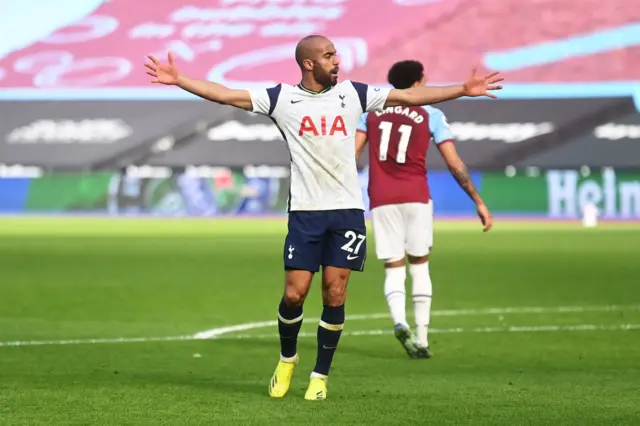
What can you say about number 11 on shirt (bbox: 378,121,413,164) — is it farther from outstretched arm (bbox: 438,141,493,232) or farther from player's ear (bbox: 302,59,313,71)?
player's ear (bbox: 302,59,313,71)

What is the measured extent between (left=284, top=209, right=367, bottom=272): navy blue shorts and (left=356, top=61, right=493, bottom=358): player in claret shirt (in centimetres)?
282

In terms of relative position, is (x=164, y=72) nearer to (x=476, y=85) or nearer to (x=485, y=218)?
(x=476, y=85)

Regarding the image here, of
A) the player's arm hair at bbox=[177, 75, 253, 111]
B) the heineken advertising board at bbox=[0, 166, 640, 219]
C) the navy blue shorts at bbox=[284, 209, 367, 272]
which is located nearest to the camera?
the player's arm hair at bbox=[177, 75, 253, 111]

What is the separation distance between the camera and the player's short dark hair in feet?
37.9

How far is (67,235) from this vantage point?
36.5 metres

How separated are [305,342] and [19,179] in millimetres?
48914

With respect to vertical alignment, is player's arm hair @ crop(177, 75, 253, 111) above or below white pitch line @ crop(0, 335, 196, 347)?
above

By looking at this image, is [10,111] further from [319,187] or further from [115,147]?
[319,187]

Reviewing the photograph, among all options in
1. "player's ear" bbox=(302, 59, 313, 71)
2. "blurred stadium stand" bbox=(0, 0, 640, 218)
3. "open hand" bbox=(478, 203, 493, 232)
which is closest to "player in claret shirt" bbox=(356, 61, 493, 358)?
"open hand" bbox=(478, 203, 493, 232)

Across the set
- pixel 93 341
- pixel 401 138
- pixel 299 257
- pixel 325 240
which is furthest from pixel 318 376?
pixel 93 341

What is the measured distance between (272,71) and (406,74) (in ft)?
163

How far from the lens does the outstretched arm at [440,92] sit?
28.8 feet

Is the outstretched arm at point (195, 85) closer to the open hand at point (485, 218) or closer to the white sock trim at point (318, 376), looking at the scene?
the white sock trim at point (318, 376)

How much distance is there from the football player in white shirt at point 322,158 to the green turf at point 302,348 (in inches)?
28.6
